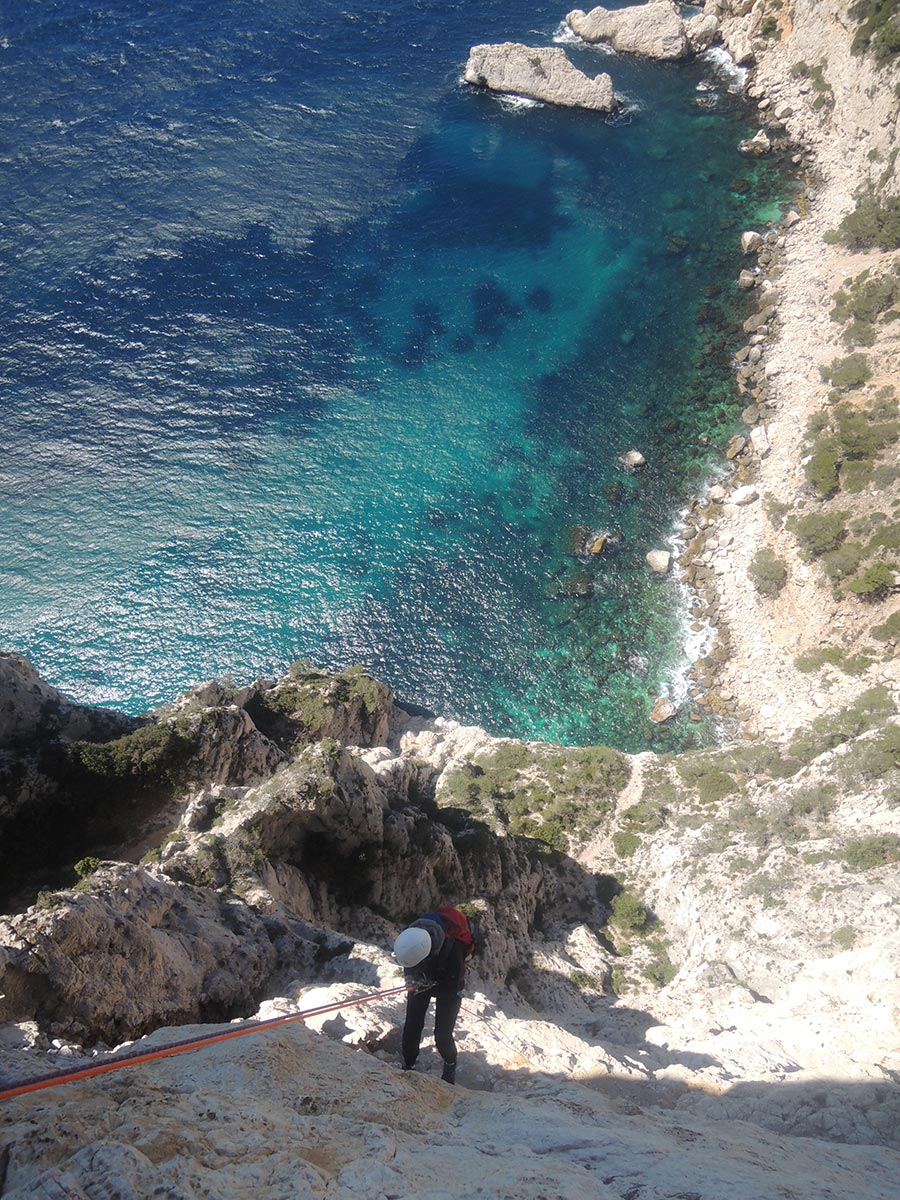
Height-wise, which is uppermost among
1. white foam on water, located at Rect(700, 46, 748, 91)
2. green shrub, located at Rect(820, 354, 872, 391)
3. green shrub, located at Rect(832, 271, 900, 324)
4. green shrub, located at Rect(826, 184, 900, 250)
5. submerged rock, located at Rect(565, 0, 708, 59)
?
submerged rock, located at Rect(565, 0, 708, 59)

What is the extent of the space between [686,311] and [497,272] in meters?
17.3

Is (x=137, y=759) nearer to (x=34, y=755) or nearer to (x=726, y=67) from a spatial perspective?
(x=34, y=755)

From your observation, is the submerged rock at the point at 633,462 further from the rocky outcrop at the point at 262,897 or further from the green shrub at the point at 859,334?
the rocky outcrop at the point at 262,897

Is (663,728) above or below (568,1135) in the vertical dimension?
above

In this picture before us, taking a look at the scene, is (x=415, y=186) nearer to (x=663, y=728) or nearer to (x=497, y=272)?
(x=497, y=272)

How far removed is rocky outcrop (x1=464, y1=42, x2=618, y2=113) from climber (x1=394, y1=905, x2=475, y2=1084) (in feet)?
Answer: 297

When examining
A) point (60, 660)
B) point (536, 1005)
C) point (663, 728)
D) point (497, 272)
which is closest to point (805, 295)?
point (497, 272)

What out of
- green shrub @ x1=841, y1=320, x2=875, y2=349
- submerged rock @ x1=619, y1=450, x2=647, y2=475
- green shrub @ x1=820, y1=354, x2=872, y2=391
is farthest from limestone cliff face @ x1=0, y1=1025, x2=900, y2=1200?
green shrub @ x1=841, y1=320, x2=875, y2=349

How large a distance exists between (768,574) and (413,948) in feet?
131

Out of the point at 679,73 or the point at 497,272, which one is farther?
the point at 679,73

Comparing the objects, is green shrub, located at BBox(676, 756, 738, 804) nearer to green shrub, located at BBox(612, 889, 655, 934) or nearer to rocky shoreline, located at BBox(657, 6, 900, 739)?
green shrub, located at BBox(612, 889, 655, 934)

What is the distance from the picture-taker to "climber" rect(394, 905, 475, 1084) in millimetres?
14023

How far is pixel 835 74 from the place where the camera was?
235 ft

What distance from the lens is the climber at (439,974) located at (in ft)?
46.0
